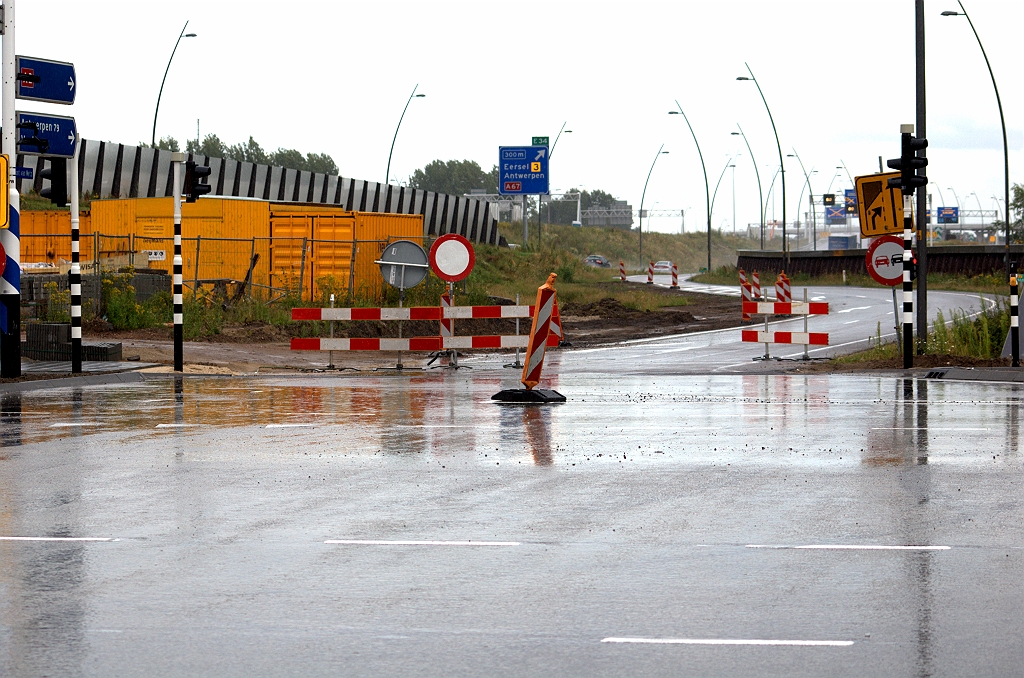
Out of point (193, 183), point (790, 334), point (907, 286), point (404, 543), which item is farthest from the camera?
point (790, 334)

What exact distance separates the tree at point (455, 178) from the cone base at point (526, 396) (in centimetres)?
17904

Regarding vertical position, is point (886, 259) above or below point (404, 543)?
above

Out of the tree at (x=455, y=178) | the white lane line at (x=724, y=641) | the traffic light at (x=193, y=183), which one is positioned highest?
the tree at (x=455, y=178)

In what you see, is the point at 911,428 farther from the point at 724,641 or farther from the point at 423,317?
the point at 423,317

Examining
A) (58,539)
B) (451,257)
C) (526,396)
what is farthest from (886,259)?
(58,539)

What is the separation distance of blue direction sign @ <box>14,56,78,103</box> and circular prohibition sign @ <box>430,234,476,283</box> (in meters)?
6.61

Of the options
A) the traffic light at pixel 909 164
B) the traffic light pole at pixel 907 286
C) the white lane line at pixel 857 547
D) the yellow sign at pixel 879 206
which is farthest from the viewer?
the yellow sign at pixel 879 206

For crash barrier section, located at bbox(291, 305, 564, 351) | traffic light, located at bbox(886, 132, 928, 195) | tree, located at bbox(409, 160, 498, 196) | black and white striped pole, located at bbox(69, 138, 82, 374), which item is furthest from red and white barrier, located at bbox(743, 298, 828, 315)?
tree, located at bbox(409, 160, 498, 196)

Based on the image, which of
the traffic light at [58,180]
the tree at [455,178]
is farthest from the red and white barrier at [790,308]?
the tree at [455,178]

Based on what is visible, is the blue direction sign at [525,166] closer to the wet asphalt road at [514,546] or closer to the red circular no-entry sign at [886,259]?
the red circular no-entry sign at [886,259]

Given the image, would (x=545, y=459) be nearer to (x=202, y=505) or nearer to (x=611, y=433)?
(x=611, y=433)

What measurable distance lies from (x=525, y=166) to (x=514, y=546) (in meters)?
70.3

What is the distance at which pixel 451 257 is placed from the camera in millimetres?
24297

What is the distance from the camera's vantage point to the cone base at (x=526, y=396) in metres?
16.8
